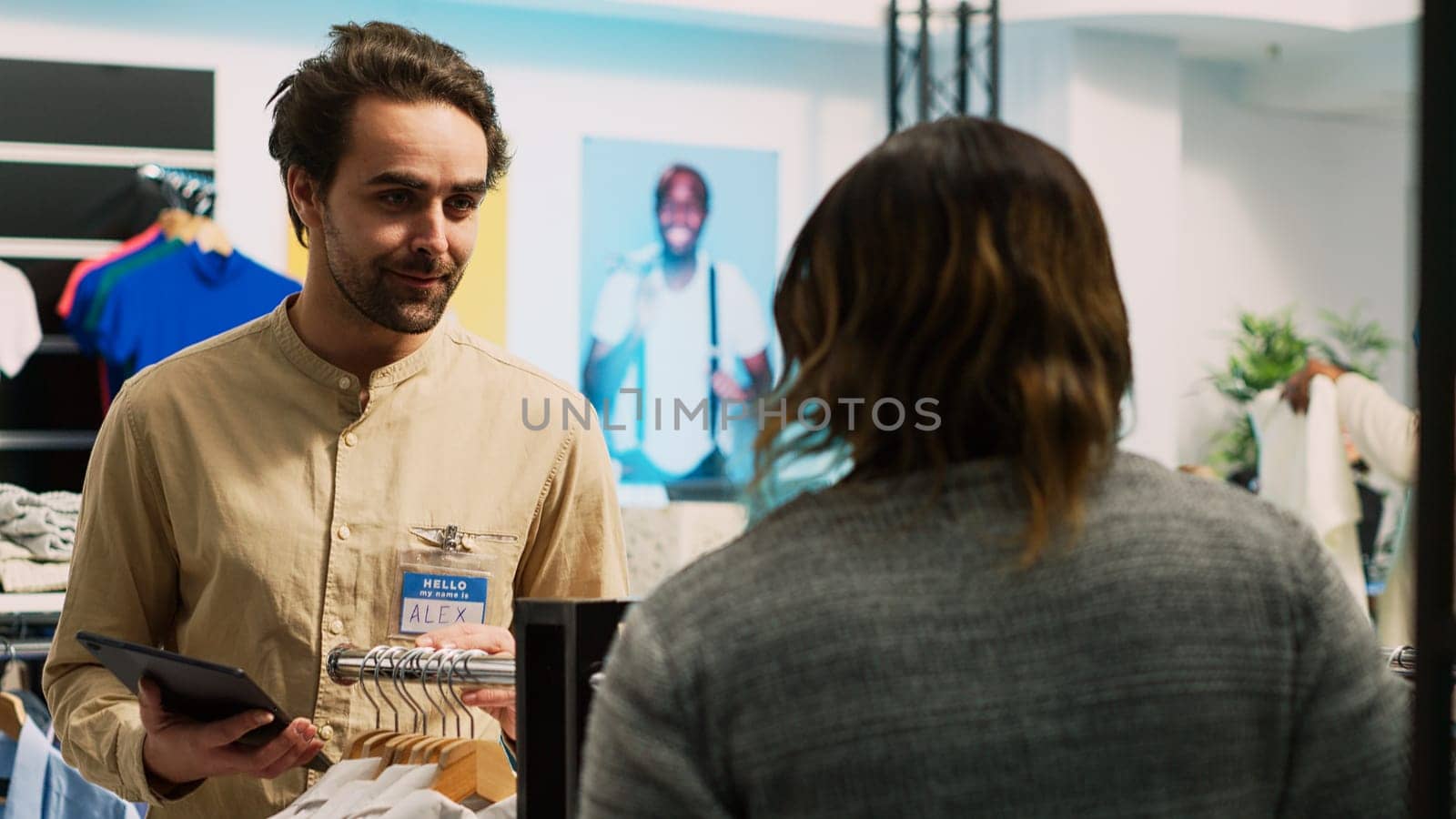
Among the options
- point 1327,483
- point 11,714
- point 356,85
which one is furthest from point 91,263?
point 1327,483

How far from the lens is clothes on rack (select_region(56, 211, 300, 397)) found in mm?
5398

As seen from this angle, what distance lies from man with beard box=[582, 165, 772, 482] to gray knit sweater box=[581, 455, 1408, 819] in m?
5.71

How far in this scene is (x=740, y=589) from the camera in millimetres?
878

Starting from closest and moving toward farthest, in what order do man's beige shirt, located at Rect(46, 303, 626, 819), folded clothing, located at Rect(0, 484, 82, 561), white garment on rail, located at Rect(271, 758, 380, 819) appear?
white garment on rail, located at Rect(271, 758, 380, 819), man's beige shirt, located at Rect(46, 303, 626, 819), folded clothing, located at Rect(0, 484, 82, 561)

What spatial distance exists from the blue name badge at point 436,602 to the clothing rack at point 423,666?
20cm

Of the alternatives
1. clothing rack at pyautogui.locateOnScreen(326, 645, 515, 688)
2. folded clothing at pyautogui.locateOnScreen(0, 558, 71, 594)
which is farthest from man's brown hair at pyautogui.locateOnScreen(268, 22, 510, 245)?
folded clothing at pyautogui.locateOnScreen(0, 558, 71, 594)

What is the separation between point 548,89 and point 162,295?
6.43 feet

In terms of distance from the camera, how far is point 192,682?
129cm

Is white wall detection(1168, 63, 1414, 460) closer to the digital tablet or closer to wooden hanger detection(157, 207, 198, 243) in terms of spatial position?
wooden hanger detection(157, 207, 198, 243)

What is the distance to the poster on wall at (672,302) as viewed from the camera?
6.66m

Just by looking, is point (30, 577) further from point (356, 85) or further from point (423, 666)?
point (423, 666)

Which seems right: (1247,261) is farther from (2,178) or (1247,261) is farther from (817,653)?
(817,653)

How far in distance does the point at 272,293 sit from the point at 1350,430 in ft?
12.9

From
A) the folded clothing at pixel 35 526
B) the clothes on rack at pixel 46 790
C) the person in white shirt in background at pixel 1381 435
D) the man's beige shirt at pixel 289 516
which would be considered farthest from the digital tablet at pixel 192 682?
the person in white shirt in background at pixel 1381 435
